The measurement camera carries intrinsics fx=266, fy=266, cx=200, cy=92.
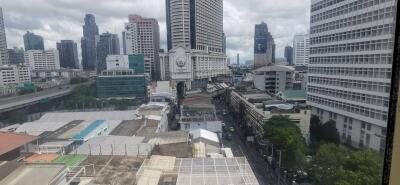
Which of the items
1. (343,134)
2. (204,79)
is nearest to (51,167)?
(343,134)

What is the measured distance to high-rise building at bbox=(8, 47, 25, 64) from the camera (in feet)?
85.9

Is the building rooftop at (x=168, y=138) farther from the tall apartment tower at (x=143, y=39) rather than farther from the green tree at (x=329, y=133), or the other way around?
the tall apartment tower at (x=143, y=39)

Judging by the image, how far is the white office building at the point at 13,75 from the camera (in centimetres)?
1848

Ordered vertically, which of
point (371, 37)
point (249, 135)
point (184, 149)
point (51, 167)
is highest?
point (371, 37)

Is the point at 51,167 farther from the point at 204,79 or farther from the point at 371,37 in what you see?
the point at 204,79

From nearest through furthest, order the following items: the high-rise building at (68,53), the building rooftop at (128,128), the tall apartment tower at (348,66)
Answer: the tall apartment tower at (348,66), the building rooftop at (128,128), the high-rise building at (68,53)

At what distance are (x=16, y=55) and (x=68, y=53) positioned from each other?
21.2 feet

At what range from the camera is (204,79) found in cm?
1842

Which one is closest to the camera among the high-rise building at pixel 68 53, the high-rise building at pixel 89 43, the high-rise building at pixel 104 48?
the high-rise building at pixel 104 48

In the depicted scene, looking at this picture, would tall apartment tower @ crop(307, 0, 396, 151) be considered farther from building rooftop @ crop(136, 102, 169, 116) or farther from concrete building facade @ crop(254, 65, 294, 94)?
concrete building facade @ crop(254, 65, 294, 94)

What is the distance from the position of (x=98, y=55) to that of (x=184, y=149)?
88.1 feet

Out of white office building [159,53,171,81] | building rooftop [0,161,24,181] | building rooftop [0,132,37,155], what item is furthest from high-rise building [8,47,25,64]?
building rooftop [0,161,24,181]

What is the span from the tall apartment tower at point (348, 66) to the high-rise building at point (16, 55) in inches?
1101

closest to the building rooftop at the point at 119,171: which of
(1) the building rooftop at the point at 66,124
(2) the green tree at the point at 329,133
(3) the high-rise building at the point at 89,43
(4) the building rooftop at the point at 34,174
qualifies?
(4) the building rooftop at the point at 34,174
